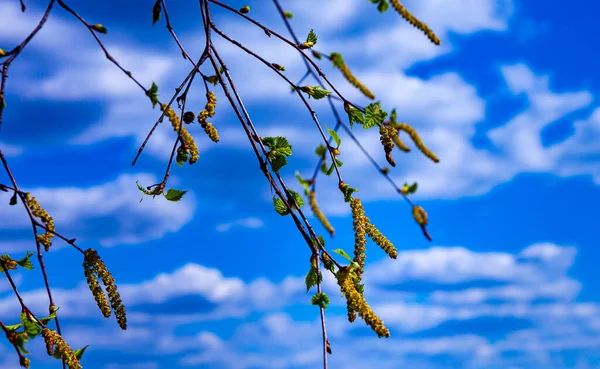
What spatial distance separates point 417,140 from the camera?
253 cm

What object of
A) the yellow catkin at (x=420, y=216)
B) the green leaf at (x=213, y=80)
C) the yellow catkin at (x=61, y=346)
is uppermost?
the green leaf at (x=213, y=80)

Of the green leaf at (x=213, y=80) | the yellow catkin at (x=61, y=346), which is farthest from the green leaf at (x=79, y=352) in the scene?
the green leaf at (x=213, y=80)

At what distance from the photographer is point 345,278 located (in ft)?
10.4

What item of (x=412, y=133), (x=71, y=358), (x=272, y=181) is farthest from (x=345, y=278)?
(x=71, y=358)

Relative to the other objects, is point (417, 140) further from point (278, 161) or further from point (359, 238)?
point (278, 161)

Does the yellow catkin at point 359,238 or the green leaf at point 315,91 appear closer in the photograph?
the yellow catkin at point 359,238

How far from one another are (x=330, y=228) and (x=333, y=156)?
107 centimetres

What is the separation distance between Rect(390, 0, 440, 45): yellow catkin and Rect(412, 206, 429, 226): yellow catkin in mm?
701

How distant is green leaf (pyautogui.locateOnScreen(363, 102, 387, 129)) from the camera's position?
3105mm

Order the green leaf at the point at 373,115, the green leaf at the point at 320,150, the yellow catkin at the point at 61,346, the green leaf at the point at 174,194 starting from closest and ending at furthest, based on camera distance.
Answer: the green leaf at the point at 320,150
the green leaf at the point at 373,115
the yellow catkin at the point at 61,346
the green leaf at the point at 174,194

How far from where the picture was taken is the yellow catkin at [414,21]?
2.66 metres

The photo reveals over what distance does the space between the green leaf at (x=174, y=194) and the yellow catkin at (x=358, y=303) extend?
1.13 meters

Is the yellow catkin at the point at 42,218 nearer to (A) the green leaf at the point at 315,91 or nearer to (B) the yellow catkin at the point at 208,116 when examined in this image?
(B) the yellow catkin at the point at 208,116

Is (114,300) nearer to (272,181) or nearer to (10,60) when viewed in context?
(272,181)
